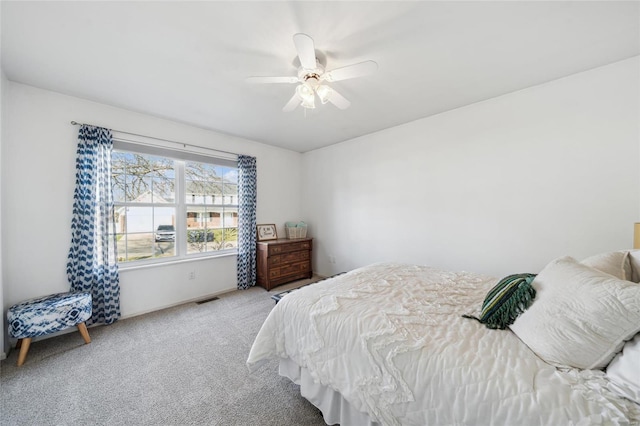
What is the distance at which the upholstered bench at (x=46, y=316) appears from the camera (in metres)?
1.93

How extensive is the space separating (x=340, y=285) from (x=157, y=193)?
2.88 metres

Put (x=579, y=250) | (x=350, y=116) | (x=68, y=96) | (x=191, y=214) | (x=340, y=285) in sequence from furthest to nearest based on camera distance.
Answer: (x=191, y=214)
(x=350, y=116)
(x=68, y=96)
(x=579, y=250)
(x=340, y=285)

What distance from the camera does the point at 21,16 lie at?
1500mm

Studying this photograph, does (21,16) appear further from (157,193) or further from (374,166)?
(374,166)

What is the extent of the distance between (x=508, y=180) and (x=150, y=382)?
3.82m

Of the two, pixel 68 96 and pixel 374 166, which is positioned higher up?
pixel 68 96

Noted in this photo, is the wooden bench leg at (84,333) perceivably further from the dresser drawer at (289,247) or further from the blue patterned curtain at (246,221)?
the dresser drawer at (289,247)

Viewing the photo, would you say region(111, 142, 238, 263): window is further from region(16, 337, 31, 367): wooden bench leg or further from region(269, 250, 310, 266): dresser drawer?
region(16, 337, 31, 367): wooden bench leg

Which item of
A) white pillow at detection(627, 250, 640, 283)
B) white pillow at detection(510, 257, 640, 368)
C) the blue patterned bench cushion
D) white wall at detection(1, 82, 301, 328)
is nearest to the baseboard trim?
white wall at detection(1, 82, 301, 328)

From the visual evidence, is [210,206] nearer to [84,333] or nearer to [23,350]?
[84,333]

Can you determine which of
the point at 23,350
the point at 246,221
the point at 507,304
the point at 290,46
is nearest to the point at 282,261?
the point at 246,221

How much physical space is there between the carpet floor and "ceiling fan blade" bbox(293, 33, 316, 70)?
2.34 metres

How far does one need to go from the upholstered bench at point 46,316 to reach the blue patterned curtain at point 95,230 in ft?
0.91

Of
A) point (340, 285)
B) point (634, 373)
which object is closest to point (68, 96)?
point (340, 285)
